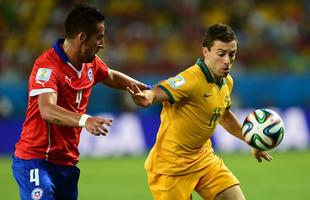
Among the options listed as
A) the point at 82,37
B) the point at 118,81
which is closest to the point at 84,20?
the point at 82,37

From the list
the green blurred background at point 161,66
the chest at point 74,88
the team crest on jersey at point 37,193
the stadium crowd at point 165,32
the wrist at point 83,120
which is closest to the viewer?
the wrist at point 83,120

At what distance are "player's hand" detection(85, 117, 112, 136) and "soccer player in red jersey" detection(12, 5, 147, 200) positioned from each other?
55 centimetres

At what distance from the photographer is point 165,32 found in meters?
20.1

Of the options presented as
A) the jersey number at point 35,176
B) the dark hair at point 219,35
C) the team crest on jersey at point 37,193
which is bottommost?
the team crest on jersey at point 37,193


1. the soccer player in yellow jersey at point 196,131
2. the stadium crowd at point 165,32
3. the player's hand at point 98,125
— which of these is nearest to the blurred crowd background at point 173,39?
the stadium crowd at point 165,32

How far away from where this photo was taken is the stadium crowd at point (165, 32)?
1828 centimetres

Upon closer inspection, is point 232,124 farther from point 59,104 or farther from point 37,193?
point 37,193

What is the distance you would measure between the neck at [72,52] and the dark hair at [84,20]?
111 mm

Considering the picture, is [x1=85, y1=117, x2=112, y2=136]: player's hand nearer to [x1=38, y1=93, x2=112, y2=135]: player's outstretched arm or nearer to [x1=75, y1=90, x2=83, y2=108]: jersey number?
[x1=38, y1=93, x2=112, y2=135]: player's outstretched arm

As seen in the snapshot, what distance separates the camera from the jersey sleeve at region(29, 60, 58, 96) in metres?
6.23

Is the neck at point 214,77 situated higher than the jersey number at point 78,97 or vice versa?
the neck at point 214,77

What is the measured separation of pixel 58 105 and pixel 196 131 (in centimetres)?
142

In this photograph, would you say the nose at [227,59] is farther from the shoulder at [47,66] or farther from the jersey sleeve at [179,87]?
the shoulder at [47,66]

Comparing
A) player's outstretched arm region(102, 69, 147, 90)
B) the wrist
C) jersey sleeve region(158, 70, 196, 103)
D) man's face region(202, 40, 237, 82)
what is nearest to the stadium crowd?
player's outstretched arm region(102, 69, 147, 90)
